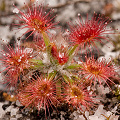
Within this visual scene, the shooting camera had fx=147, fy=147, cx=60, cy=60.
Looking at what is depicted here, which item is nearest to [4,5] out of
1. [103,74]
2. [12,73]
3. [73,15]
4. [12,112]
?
[73,15]

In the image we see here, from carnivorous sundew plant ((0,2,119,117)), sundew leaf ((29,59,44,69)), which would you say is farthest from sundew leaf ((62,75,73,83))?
sundew leaf ((29,59,44,69))

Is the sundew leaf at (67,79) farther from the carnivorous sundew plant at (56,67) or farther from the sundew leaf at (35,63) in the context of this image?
the sundew leaf at (35,63)

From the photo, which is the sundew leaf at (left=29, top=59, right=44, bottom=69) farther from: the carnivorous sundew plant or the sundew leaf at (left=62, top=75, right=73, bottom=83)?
the sundew leaf at (left=62, top=75, right=73, bottom=83)

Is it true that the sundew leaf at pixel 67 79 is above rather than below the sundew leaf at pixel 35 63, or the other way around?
below

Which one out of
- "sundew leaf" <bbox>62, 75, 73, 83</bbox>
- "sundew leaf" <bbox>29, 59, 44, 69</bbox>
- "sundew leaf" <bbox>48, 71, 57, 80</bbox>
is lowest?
"sundew leaf" <bbox>62, 75, 73, 83</bbox>

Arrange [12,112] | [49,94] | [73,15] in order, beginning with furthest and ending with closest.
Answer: [73,15]
[12,112]
[49,94]

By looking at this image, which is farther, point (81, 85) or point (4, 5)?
point (4, 5)

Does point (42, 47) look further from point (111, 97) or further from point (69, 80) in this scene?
point (111, 97)

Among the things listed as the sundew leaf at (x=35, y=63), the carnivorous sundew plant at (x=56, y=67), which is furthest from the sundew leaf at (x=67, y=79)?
the sundew leaf at (x=35, y=63)

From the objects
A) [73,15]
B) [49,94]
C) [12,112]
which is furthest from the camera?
[73,15]

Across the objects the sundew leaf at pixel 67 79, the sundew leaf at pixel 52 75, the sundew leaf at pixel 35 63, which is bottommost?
the sundew leaf at pixel 67 79

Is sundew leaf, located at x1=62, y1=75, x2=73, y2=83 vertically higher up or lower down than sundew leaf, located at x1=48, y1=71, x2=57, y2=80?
lower down
